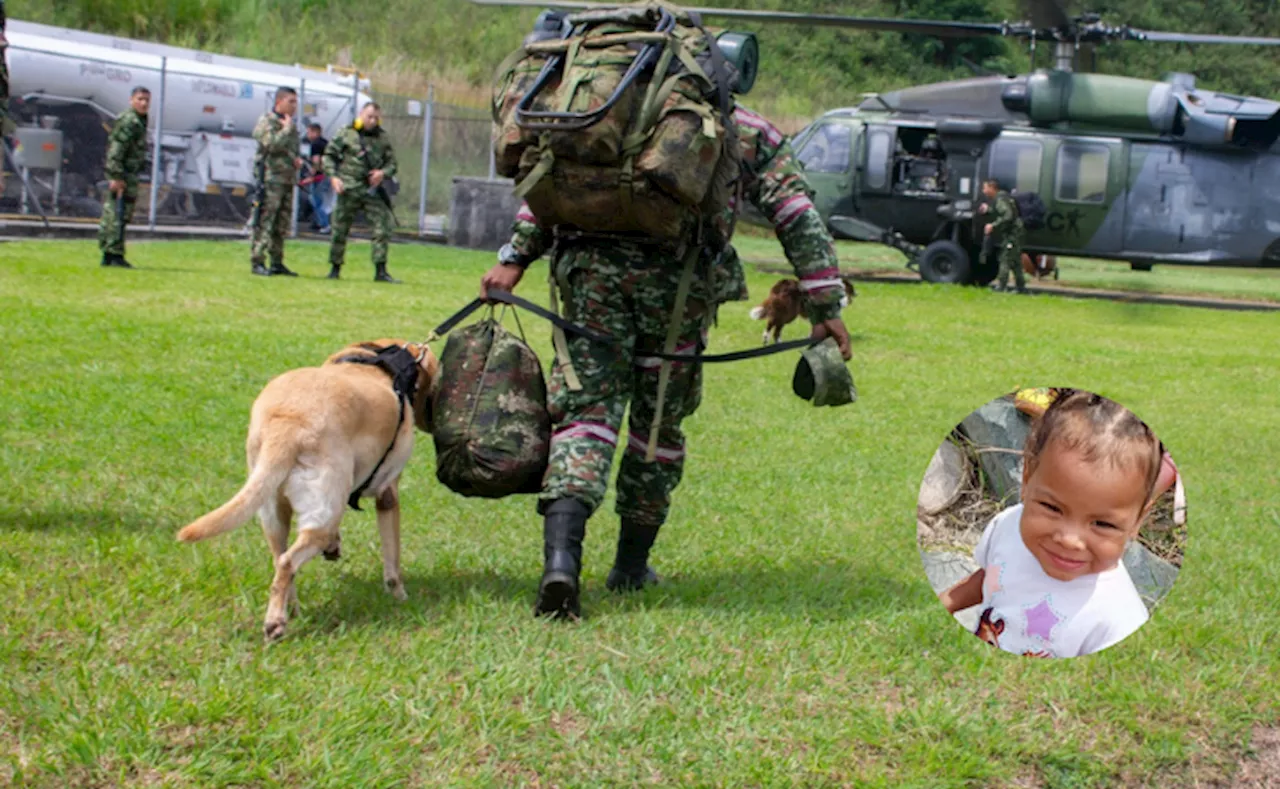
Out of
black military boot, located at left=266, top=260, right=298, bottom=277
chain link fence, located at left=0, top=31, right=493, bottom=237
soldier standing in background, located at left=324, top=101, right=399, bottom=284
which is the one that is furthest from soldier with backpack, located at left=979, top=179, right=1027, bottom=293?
chain link fence, located at left=0, top=31, right=493, bottom=237

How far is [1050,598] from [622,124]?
6.43 feet

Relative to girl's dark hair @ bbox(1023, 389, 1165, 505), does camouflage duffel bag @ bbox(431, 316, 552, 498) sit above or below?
below

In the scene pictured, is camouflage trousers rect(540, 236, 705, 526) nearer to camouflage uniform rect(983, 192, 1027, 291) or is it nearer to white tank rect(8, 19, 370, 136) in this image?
camouflage uniform rect(983, 192, 1027, 291)

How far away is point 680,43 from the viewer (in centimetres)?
428

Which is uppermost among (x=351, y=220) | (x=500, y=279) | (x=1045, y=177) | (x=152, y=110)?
(x=152, y=110)

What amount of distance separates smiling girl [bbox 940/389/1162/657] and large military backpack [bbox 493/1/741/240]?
1681 mm

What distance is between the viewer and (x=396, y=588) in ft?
15.3

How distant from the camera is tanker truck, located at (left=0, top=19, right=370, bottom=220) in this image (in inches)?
928

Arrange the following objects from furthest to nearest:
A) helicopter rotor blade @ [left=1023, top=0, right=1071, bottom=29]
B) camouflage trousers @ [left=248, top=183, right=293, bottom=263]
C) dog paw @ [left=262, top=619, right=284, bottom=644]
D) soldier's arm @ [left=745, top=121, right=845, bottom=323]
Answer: camouflage trousers @ [left=248, top=183, right=293, bottom=263], soldier's arm @ [left=745, top=121, right=845, bottom=323], dog paw @ [left=262, top=619, right=284, bottom=644], helicopter rotor blade @ [left=1023, top=0, right=1071, bottom=29]

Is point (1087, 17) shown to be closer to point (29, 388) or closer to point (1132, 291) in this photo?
point (1132, 291)

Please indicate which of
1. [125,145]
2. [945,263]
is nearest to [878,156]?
[945,263]

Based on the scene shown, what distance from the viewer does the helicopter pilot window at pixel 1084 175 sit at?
69.1 ft

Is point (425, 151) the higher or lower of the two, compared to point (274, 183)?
higher

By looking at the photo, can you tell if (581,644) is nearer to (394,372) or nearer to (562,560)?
(562,560)
